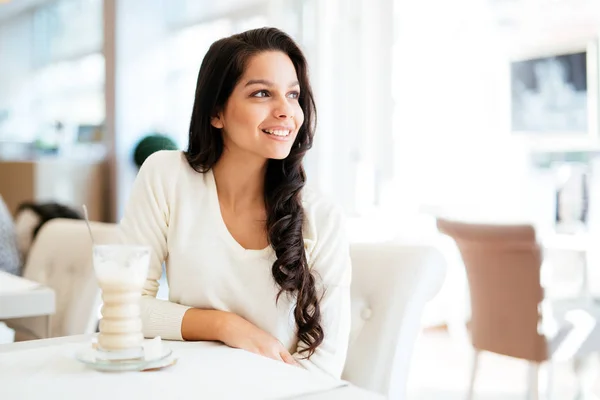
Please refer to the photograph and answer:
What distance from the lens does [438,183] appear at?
187 inches

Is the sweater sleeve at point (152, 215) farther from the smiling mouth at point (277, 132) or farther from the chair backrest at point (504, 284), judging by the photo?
the chair backrest at point (504, 284)

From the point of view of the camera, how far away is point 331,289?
128 centimetres

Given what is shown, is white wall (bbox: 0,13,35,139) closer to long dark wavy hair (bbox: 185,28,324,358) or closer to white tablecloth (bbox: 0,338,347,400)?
long dark wavy hair (bbox: 185,28,324,358)

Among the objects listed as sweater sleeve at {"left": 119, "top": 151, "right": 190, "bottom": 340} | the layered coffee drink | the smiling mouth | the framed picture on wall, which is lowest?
the layered coffee drink

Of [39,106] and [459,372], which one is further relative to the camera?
[39,106]

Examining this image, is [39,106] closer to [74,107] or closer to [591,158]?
[74,107]

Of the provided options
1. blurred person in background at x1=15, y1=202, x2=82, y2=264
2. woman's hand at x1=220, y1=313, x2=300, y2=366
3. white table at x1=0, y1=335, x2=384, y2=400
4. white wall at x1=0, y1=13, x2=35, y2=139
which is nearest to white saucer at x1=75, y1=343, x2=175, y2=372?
white table at x1=0, y1=335, x2=384, y2=400

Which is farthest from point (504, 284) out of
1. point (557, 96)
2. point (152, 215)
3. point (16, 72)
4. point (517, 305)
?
point (16, 72)

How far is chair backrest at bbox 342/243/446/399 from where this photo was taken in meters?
1.24

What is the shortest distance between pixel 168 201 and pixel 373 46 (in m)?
3.19

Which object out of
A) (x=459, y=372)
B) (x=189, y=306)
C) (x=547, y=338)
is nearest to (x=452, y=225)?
(x=547, y=338)

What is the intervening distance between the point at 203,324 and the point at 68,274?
0.98 meters

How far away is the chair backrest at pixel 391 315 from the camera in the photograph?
124 cm

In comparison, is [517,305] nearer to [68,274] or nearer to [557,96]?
[68,274]
